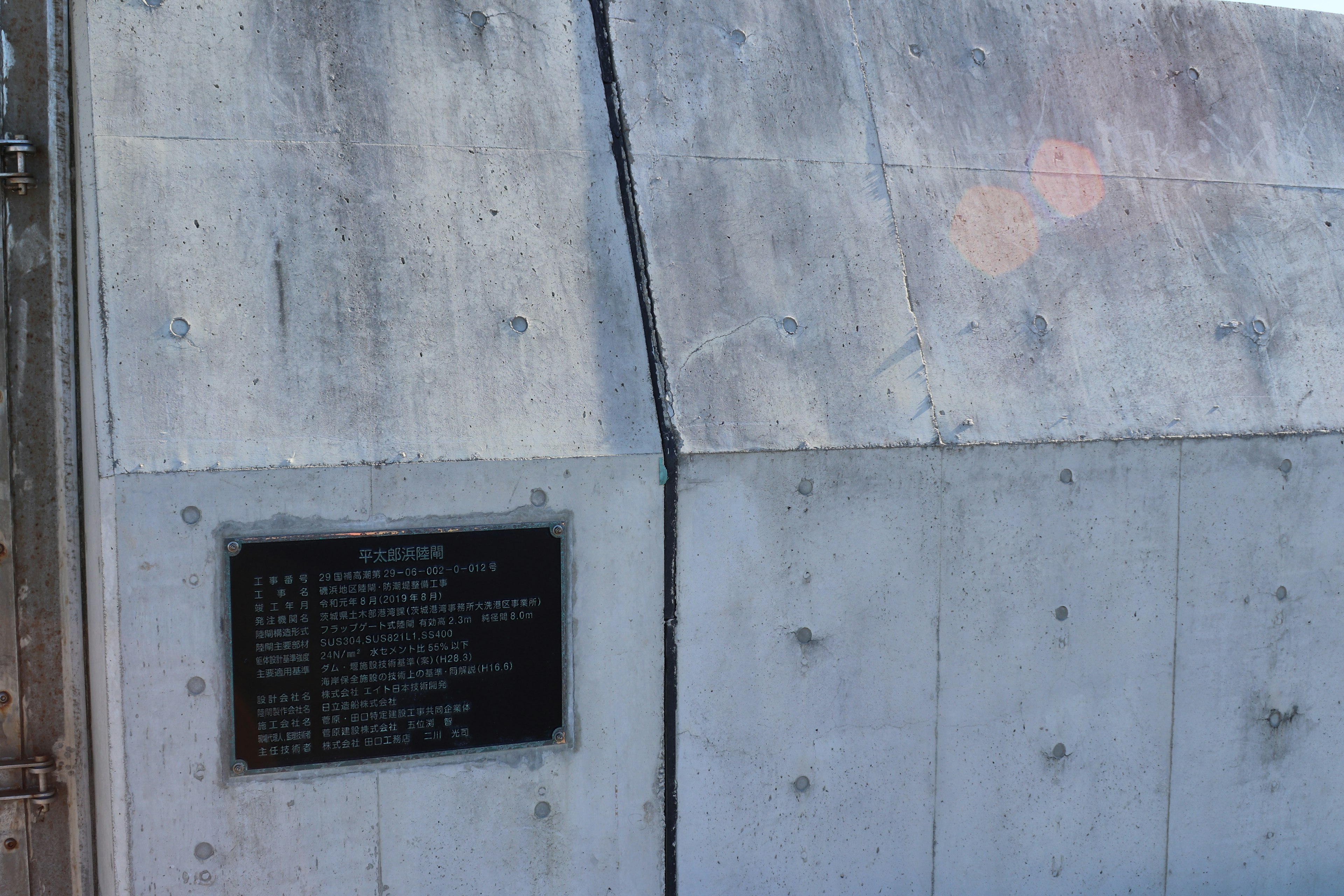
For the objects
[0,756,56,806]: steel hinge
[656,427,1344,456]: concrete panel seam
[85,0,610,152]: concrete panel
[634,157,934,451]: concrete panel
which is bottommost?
[0,756,56,806]: steel hinge

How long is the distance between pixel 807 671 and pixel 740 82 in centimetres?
239

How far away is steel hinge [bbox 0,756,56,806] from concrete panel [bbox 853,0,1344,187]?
4084 mm

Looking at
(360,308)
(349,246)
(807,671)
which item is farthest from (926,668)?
(349,246)

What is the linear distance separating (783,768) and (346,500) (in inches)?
73.4

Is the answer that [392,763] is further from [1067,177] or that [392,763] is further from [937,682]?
[1067,177]

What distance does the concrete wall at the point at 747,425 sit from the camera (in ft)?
11.1

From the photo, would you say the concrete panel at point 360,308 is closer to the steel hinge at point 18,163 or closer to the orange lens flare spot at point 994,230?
the steel hinge at point 18,163

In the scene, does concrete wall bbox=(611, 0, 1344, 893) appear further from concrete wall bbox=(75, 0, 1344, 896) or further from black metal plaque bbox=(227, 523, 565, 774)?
black metal plaque bbox=(227, 523, 565, 774)

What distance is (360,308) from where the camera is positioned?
11.5 ft

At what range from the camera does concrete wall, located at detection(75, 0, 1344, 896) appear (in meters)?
3.37

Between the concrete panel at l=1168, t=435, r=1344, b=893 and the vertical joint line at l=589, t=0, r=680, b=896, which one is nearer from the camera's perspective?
the vertical joint line at l=589, t=0, r=680, b=896

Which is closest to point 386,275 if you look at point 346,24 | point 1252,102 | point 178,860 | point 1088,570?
point 346,24

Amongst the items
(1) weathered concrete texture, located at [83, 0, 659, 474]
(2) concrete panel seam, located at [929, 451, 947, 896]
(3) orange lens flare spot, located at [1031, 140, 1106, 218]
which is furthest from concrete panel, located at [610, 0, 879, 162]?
(2) concrete panel seam, located at [929, 451, 947, 896]

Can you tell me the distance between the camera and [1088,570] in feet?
13.4
